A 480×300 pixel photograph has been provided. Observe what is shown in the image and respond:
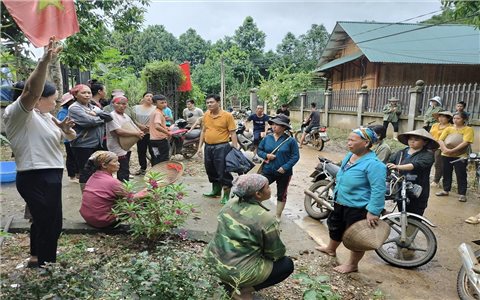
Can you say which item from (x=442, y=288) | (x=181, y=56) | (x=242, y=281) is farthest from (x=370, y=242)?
(x=181, y=56)

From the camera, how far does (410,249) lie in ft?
12.4

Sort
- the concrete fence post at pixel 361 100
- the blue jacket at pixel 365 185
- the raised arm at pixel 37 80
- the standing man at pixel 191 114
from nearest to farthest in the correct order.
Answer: the raised arm at pixel 37 80 → the blue jacket at pixel 365 185 → the standing man at pixel 191 114 → the concrete fence post at pixel 361 100

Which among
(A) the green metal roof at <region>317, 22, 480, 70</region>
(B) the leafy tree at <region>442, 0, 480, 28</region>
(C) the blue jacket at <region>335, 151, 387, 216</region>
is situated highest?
(A) the green metal roof at <region>317, 22, 480, 70</region>

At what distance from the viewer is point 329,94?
17750 mm

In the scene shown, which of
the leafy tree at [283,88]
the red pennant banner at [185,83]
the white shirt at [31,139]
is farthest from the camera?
the leafy tree at [283,88]

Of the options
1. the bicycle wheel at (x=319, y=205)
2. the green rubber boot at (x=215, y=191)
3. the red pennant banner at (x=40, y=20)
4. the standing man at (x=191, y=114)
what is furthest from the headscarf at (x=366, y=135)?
the standing man at (x=191, y=114)

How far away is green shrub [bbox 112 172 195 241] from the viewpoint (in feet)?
10.6

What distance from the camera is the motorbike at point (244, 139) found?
32.0 ft

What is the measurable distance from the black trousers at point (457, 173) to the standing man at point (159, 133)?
17.4 feet

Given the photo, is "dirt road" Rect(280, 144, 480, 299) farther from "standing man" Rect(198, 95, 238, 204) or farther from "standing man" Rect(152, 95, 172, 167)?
"standing man" Rect(152, 95, 172, 167)

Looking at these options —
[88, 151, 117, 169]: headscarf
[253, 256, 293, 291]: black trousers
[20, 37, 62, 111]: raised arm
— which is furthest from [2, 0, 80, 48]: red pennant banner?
[253, 256, 293, 291]: black trousers

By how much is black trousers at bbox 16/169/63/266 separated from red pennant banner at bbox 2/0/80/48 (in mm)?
993

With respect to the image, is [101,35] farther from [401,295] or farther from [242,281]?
[401,295]

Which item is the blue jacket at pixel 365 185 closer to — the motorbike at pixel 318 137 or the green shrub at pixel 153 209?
the green shrub at pixel 153 209
